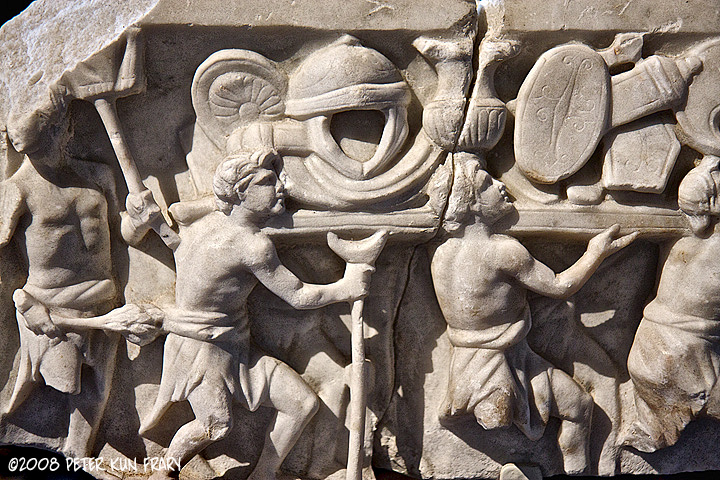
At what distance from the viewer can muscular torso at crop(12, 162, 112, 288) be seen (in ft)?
9.64

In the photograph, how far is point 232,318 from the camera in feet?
9.77

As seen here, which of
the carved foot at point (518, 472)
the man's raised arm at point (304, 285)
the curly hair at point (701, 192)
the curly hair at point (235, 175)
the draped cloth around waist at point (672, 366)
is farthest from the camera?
the carved foot at point (518, 472)

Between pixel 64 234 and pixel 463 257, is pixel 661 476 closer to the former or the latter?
pixel 463 257

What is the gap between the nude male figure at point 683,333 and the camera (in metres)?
3.02

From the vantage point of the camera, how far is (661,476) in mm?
3631

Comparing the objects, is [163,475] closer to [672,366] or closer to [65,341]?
[65,341]

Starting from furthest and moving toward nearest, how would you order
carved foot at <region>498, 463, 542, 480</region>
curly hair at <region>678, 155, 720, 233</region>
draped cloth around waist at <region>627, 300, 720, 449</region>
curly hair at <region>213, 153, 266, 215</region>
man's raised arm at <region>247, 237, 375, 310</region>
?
carved foot at <region>498, 463, 542, 480</region> < draped cloth around waist at <region>627, 300, 720, 449</region> < curly hair at <region>678, 155, 720, 233</region> < man's raised arm at <region>247, 237, 375, 310</region> < curly hair at <region>213, 153, 266, 215</region>

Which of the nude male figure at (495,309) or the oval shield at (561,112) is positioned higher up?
the oval shield at (561,112)

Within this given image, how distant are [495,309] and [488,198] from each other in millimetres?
437

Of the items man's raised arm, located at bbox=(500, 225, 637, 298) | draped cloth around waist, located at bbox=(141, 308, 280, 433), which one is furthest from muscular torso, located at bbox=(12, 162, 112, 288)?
man's raised arm, located at bbox=(500, 225, 637, 298)

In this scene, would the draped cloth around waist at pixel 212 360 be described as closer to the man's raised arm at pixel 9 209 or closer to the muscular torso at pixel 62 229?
the muscular torso at pixel 62 229

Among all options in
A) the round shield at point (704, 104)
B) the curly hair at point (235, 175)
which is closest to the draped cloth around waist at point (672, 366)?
the round shield at point (704, 104)

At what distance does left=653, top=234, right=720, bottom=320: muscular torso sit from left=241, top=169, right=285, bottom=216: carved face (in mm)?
1585

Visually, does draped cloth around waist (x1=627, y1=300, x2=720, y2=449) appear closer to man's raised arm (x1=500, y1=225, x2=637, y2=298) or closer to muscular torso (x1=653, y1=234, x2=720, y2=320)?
muscular torso (x1=653, y1=234, x2=720, y2=320)
